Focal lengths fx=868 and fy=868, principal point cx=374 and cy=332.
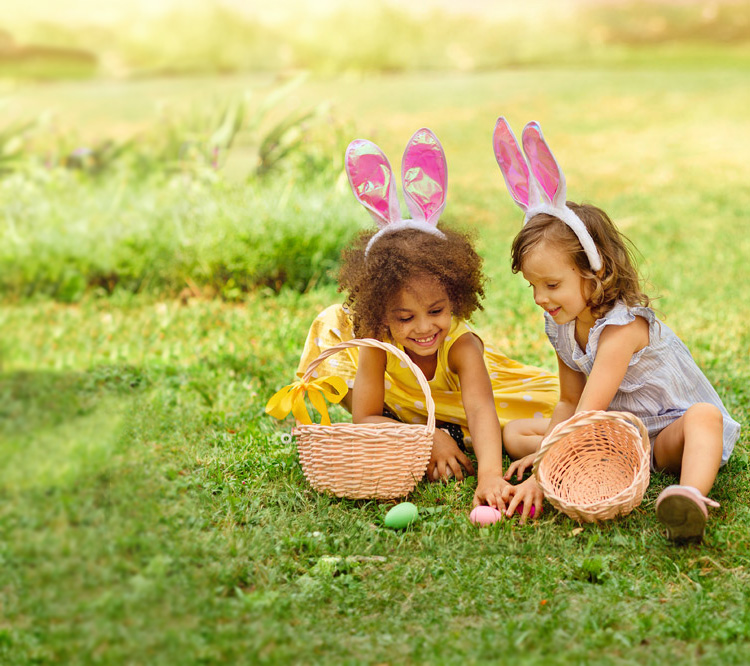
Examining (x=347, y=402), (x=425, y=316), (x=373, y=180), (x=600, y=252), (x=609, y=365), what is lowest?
→ (x=347, y=402)

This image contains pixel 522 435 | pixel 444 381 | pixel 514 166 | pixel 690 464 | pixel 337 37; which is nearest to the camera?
pixel 690 464

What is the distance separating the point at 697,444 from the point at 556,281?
714mm

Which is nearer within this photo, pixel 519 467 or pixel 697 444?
pixel 697 444

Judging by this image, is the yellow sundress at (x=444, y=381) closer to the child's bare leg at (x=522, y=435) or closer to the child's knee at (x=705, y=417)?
the child's bare leg at (x=522, y=435)

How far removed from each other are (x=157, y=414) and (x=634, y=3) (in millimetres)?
17127

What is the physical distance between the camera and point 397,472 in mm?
3016

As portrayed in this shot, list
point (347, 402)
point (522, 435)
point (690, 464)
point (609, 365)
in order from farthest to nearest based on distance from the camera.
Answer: point (347, 402), point (522, 435), point (609, 365), point (690, 464)

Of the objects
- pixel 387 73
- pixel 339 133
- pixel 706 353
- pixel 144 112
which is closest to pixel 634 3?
pixel 387 73

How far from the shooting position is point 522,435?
3.46 metres

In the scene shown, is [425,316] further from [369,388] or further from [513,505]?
[513,505]

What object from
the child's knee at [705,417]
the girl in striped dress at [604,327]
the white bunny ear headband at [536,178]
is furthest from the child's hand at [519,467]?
the white bunny ear headband at [536,178]

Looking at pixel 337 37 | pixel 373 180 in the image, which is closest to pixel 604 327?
pixel 373 180

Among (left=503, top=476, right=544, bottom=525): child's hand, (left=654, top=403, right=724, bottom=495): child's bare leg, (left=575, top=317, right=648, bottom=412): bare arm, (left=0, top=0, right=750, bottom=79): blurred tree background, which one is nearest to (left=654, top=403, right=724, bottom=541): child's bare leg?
(left=654, top=403, right=724, bottom=495): child's bare leg

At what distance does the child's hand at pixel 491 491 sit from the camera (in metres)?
2.96
